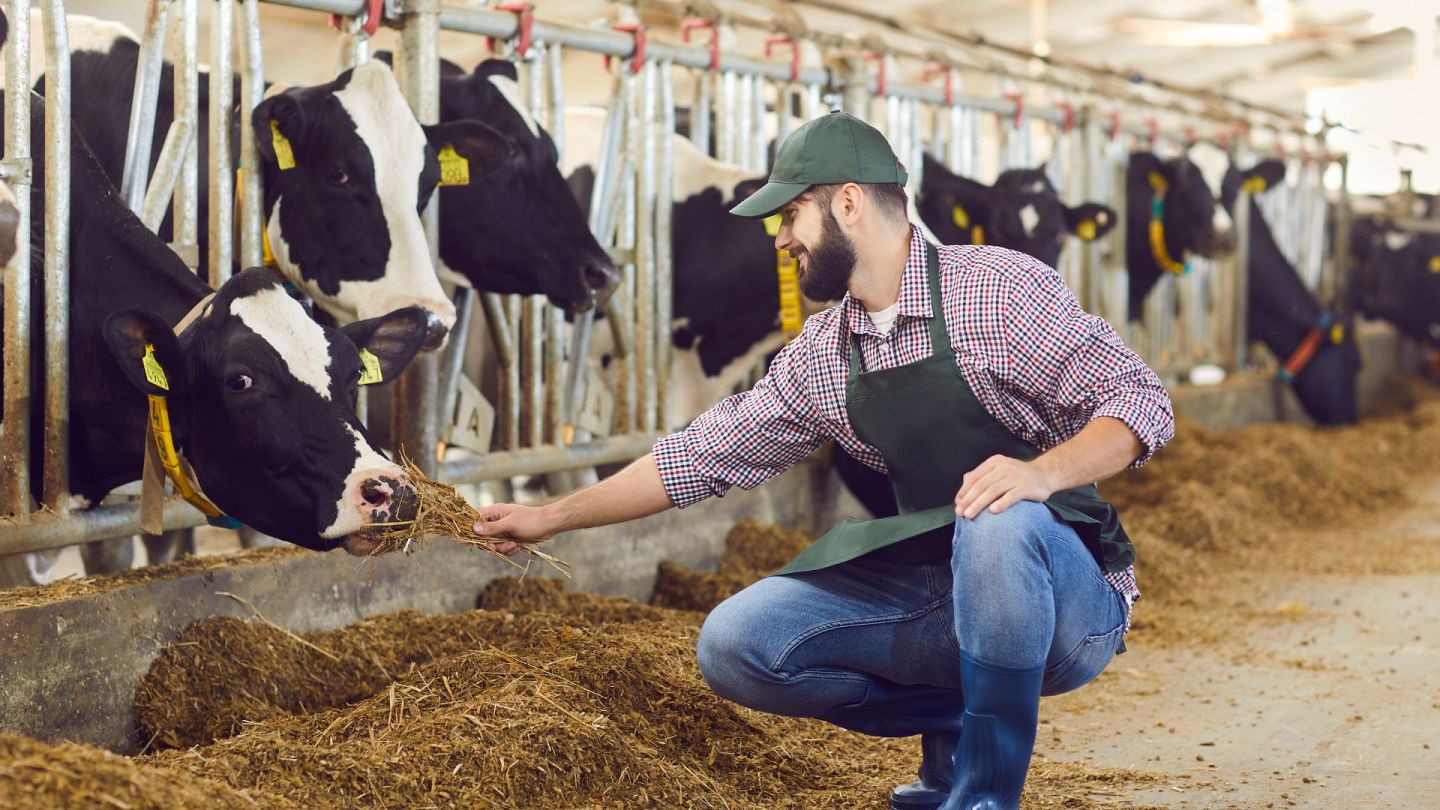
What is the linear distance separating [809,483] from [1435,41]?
1853 cm

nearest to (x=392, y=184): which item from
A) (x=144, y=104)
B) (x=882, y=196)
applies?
(x=144, y=104)

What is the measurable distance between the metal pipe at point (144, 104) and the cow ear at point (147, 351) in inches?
33.8

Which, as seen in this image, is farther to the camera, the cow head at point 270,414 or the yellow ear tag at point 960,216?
the yellow ear tag at point 960,216

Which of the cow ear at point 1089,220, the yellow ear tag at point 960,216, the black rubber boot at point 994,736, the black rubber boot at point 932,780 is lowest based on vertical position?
the black rubber boot at point 932,780

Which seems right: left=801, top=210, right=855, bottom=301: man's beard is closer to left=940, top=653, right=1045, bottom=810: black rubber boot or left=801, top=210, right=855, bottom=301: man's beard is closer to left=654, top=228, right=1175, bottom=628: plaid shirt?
left=654, top=228, right=1175, bottom=628: plaid shirt

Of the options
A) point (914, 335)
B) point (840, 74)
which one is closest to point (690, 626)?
point (914, 335)

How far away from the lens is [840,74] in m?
6.15

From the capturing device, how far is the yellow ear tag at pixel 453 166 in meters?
4.46

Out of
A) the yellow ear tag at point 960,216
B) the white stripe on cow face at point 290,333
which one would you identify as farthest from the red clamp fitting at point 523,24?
the yellow ear tag at point 960,216

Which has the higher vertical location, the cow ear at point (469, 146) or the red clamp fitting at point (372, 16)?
the red clamp fitting at point (372, 16)

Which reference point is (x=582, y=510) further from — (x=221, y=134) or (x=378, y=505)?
(x=221, y=134)

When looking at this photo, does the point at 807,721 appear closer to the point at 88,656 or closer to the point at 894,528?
the point at 894,528

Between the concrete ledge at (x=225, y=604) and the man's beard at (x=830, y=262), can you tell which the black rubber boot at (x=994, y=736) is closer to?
the man's beard at (x=830, y=262)

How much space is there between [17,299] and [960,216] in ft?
13.4
